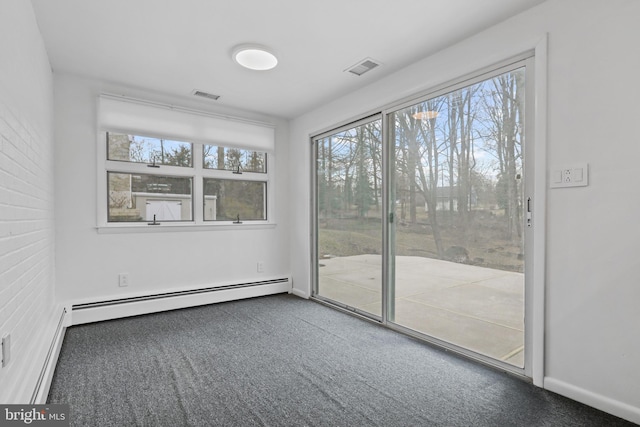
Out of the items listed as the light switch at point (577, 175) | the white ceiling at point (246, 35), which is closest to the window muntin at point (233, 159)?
the white ceiling at point (246, 35)

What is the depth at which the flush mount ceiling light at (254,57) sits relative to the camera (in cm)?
260

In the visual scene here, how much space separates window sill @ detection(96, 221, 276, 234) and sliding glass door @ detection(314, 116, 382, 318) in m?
0.79

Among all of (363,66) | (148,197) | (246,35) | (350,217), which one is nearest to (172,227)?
(148,197)

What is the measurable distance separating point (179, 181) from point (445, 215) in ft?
9.21

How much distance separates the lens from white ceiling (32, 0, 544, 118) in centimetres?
211

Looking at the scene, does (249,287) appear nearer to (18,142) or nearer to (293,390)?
(293,390)

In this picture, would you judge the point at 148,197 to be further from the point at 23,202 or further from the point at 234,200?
the point at 23,202

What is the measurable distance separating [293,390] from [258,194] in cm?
274

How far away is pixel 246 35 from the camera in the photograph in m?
2.43

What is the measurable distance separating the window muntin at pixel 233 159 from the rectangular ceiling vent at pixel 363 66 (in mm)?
1744

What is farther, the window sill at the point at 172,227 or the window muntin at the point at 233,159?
the window muntin at the point at 233,159

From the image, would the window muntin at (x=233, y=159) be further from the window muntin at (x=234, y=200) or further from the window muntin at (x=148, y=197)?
the window muntin at (x=148, y=197)

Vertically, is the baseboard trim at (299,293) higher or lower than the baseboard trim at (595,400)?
lower

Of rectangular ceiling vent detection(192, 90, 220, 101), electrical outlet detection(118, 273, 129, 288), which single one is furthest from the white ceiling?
electrical outlet detection(118, 273, 129, 288)
